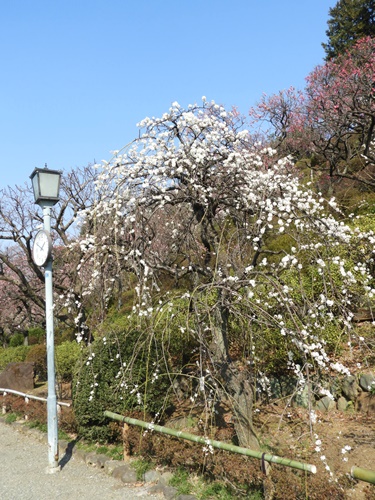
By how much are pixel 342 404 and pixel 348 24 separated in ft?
78.5

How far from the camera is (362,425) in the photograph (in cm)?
497

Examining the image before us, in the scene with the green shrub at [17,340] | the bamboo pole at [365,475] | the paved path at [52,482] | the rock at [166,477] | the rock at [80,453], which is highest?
the green shrub at [17,340]

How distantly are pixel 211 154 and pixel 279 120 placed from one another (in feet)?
65.4

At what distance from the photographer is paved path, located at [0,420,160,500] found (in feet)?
14.7

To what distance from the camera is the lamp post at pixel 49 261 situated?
5.43 metres

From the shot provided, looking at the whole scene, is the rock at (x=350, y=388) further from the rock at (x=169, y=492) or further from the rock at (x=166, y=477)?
the rock at (x=169, y=492)

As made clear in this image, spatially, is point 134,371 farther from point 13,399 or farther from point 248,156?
point 13,399

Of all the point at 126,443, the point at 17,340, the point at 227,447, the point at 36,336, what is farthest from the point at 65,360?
the point at 17,340

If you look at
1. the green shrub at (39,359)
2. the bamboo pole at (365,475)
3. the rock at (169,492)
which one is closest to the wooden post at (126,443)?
the rock at (169,492)

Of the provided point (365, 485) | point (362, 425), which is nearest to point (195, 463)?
point (365, 485)

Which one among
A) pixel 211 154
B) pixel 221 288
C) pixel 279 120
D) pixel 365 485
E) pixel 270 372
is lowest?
pixel 365 485

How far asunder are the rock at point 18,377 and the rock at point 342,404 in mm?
7834

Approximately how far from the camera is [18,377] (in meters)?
10.8

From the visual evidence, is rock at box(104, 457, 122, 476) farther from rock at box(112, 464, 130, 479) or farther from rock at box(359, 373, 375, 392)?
rock at box(359, 373, 375, 392)
